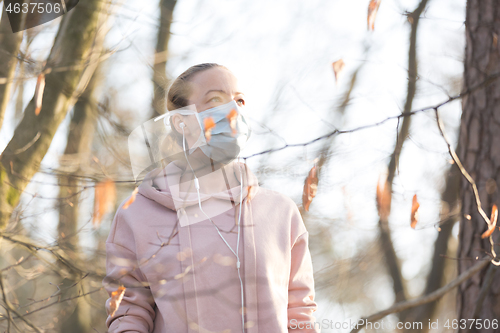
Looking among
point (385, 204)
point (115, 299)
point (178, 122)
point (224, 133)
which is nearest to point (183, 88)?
point (178, 122)

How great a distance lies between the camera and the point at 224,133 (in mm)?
1628

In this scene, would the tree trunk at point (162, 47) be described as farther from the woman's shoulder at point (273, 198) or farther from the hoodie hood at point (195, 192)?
the woman's shoulder at point (273, 198)

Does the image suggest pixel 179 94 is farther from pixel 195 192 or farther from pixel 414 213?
pixel 414 213

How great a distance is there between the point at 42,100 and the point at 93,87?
108 cm

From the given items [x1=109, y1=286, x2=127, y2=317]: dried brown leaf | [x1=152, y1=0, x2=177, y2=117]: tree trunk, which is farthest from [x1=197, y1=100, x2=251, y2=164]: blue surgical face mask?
[x1=152, y1=0, x2=177, y2=117]: tree trunk

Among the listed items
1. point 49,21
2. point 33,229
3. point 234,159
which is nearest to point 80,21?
point 49,21

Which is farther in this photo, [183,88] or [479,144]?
[479,144]

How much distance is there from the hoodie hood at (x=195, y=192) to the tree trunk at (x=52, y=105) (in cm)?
101

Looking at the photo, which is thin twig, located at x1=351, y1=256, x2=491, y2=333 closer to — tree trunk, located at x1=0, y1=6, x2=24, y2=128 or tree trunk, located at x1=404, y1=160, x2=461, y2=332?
tree trunk, located at x1=404, y1=160, x2=461, y2=332

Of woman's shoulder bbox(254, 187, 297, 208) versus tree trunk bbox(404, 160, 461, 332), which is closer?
woman's shoulder bbox(254, 187, 297, 208)

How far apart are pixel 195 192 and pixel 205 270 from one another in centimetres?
33

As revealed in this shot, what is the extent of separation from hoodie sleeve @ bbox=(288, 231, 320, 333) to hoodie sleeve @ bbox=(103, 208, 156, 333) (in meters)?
0.52

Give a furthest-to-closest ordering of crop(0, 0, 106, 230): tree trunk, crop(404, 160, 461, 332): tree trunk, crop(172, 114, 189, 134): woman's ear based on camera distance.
Result: crop(404, 160, 461, 332): tree trunk → crop(0, 0, 106, 230): tree trunk → crop(172, 114, 189, 134): woman's ear

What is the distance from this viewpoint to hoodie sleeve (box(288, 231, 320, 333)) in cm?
145
